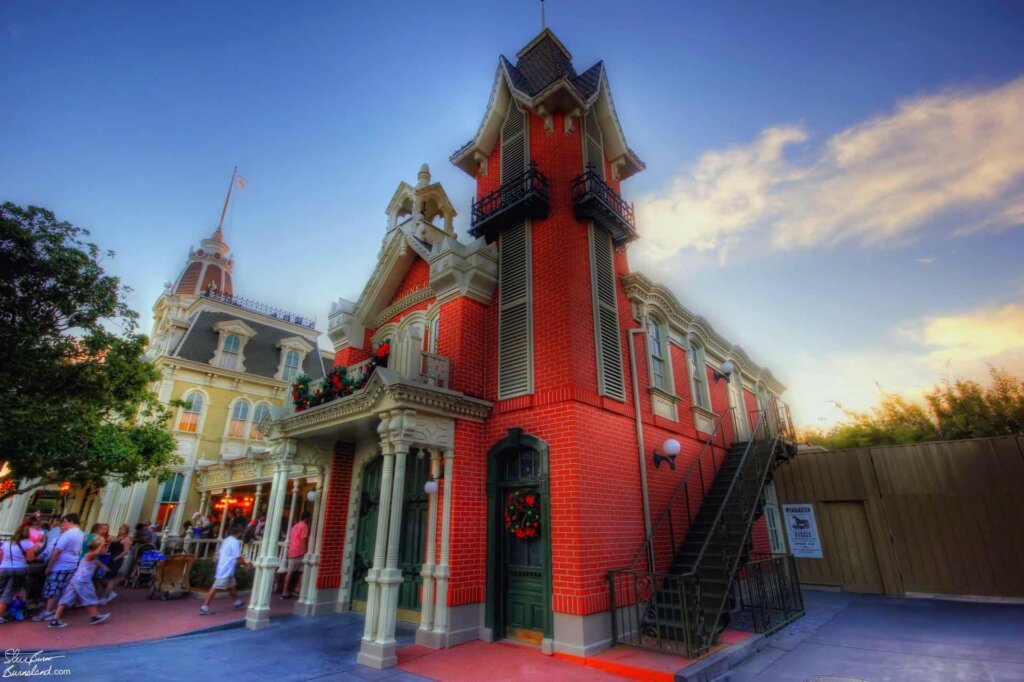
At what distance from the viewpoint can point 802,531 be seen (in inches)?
571

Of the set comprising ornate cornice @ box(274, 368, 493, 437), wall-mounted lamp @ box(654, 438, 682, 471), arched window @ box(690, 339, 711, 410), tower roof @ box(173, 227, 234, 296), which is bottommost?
wall-mounted lamp @ box(654, 438, 682, 471)

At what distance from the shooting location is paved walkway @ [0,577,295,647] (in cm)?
755

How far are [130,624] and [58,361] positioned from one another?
7.07 metres

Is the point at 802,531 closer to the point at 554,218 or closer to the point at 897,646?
the point at 897,646

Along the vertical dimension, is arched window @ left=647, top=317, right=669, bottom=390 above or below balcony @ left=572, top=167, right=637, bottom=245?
below

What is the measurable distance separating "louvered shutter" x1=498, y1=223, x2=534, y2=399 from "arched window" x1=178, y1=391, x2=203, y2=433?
19491 millimetres

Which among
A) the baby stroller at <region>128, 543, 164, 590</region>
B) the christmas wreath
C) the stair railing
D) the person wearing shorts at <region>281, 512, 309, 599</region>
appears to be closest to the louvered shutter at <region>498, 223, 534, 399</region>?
the christmas wreath

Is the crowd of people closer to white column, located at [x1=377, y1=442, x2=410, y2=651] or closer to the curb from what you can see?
white column, located at [x1=377, y1=442, x2=410, y2=651]

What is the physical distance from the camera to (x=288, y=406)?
35.6 ft

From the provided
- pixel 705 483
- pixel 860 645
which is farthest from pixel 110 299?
pixel 860 645

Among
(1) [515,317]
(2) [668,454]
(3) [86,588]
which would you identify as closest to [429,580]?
(1) [515,317]

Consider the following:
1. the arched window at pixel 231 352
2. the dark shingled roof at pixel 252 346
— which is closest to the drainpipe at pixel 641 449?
the dark shingled roof at pixel 252 346

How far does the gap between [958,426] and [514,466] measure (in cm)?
1906

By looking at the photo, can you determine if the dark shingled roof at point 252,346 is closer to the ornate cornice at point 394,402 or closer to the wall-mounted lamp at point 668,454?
the ornate cornice at point 394,402
